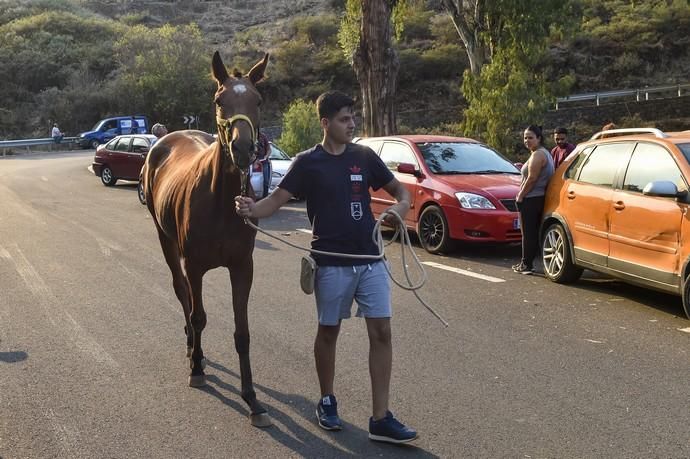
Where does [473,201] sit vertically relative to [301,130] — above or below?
below

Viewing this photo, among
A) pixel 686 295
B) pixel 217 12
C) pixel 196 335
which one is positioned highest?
pixel 217 12

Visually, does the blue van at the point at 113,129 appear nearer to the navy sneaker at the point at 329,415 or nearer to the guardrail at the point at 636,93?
the guardrail at the point at 636,93

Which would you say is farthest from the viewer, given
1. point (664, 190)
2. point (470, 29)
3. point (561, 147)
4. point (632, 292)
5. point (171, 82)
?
point (171, 82)

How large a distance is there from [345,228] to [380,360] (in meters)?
0.80

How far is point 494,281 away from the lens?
31.8 ft

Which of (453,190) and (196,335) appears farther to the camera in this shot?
(453,190)

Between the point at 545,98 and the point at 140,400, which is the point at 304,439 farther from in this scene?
the point at 545,98

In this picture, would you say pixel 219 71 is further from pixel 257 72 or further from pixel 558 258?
pixel 558 258

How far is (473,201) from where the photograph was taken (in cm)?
1134

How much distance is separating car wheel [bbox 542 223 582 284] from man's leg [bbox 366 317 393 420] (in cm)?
516

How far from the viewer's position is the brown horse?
4.74 metres

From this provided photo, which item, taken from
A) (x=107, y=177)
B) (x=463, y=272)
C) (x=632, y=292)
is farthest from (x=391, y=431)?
(x=107, y=177)

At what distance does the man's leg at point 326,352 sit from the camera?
15.7ft

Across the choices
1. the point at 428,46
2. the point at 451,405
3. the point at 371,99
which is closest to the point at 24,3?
the point at 428,46
